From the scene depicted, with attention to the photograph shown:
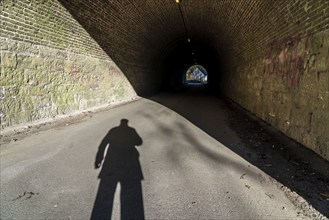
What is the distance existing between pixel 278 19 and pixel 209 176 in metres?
4.41

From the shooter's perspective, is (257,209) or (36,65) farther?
Answer: (36,65)

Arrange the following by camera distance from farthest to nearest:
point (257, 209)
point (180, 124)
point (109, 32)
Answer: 1. point (109, 32)
2. point (180, 124)
3. point (257, 209)

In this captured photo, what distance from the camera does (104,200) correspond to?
10.3ft

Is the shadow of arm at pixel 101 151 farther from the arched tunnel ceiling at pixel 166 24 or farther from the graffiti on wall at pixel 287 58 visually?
the arched tunnel ceiling at pixel 166 24

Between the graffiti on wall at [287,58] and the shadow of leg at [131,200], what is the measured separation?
13.3 ft

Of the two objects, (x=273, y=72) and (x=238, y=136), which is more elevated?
(x=273, y=72)

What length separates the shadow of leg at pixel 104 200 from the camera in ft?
9.29

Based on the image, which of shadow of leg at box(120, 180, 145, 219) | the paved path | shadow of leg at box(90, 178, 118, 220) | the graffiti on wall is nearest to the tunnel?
the graffiti on wall

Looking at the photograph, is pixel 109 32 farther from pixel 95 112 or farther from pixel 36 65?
pixel 36 65

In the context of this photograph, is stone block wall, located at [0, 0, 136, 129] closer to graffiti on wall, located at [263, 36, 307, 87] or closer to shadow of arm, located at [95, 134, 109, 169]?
shadow of arm, located at [95, 134, 109, 169]

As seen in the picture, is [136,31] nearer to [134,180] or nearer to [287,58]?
[287,58]

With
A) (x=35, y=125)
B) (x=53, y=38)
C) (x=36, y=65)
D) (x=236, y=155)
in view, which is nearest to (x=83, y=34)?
(x=53, y=38)

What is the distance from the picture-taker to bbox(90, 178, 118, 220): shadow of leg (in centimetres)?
283

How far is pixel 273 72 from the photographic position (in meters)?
6.88
